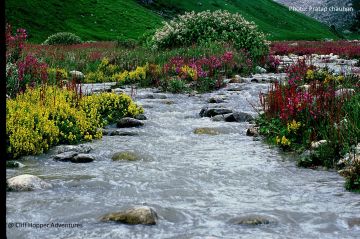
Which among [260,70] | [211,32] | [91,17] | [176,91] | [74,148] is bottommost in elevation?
[74,148]

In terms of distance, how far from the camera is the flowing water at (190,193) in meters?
4.66

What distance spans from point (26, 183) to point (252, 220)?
9.17 feet

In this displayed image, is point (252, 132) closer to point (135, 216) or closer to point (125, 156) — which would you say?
point (125, 156)

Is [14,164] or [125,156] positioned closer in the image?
A: [14,164]

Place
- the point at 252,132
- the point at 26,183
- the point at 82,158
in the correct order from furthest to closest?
the point at 252,132 → the point at 82,158 → the point at 26,183

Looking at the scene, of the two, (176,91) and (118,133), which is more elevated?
(176,91)

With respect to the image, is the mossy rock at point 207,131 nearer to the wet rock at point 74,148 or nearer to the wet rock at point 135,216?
the wet rock at point 74,148

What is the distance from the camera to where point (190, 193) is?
5988mm

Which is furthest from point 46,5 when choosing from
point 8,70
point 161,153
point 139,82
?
point 161,153

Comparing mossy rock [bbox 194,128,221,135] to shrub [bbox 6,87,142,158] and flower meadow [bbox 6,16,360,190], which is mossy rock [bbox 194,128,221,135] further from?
shrub [bbox 6,87,142,158]

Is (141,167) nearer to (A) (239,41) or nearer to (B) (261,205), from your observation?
(B) (261,205)

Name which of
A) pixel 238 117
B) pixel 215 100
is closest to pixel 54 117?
pixel 238 117

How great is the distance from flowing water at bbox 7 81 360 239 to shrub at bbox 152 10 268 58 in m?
17.2

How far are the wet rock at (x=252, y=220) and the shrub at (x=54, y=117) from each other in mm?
4048
